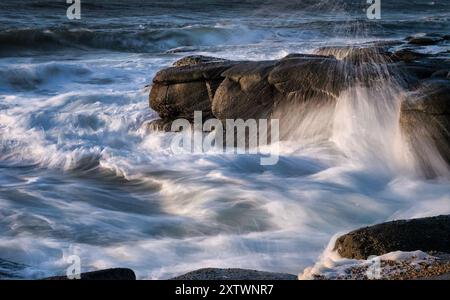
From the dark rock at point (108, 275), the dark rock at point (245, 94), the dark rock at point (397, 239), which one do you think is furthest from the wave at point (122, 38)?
the dark rock at point (108, 275)

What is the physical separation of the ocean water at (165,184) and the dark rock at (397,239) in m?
0.42

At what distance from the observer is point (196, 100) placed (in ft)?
28.8

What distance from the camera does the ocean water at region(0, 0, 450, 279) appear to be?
17.2 feet

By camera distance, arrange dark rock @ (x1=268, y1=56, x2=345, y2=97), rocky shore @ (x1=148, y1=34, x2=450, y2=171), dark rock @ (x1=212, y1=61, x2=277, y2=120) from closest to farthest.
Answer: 1. rocky shore @ (x1=148, y1=34, x2=450, y2=171)
2. dark rock @ (x1=268, y1=56, x2=345, y2=97)
3. dark rock @ (x1=212, y1=61, x2=277, y2=120)

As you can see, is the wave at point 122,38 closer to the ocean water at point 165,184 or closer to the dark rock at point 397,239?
the ocean water at point 165,184

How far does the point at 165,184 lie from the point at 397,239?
3.21 metres

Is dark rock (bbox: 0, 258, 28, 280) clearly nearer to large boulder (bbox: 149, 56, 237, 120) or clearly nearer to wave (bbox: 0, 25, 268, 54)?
large boulder (bbox: 149, 56, 237, 120)

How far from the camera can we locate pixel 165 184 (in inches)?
281

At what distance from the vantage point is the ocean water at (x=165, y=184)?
5238 mm

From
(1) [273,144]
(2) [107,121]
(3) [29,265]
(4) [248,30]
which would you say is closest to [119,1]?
(4) [248,30]

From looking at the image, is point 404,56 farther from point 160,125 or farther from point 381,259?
point 381,259

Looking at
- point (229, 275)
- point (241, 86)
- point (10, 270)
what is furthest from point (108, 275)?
point (241, 86)

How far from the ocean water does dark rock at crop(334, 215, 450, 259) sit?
424mm

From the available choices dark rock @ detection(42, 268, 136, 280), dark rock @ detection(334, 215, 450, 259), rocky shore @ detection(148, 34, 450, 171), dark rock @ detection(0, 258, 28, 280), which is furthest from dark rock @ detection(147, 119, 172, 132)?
dark rock @ detection(42, 268, 136, 280)
